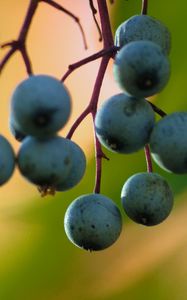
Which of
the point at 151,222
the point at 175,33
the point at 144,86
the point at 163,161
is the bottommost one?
the point at 175,33

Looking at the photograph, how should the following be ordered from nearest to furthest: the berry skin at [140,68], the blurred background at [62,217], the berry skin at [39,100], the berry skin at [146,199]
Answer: the berry skin at [39,100] < the berry skin at [140,68] < the berry skin at [146,199] < the blurred background at [62,217]

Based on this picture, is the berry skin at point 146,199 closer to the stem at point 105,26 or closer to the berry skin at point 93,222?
the berry skin at point 93,222

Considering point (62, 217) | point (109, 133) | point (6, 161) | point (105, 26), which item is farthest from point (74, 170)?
point (62, 217)

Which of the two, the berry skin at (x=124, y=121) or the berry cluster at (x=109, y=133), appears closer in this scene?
the berry cluster at (x=109, y=133)

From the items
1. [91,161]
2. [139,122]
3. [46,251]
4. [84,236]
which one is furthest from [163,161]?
[46,251]

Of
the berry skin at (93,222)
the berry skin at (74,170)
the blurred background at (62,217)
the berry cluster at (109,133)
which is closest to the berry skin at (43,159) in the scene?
the berry cluster at (109,133)

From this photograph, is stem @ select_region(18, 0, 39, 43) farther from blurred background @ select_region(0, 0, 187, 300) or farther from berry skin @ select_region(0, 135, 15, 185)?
blurred background @ select_region(0, 0, 187, 300)

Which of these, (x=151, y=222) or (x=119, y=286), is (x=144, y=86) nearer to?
(x=151, y=222)
